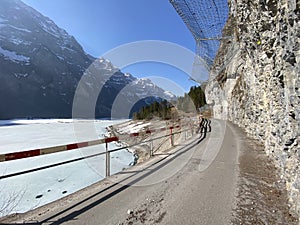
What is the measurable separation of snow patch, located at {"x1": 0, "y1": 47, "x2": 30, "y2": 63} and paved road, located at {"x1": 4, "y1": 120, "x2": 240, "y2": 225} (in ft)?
729

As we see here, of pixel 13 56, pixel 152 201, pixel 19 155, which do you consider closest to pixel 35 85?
pixel 13 56

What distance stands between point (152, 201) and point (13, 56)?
773 feet

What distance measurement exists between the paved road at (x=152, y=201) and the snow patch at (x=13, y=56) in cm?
22213

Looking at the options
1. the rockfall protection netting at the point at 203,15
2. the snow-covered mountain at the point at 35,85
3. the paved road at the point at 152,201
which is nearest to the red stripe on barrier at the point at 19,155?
the paved road at the point at 152,201

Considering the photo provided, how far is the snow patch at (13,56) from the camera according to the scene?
174m

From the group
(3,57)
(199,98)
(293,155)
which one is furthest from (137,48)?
(3,57)

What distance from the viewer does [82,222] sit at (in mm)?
2508

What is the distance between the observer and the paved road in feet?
8.48

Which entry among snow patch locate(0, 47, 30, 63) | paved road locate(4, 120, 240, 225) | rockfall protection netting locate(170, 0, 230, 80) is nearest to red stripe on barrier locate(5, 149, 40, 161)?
paved road locate(4, 120, 240, 225)

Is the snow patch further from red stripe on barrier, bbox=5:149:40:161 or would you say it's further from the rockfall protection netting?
red stripe on barrier, bbox=5:149:40:161

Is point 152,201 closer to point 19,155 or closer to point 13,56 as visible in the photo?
point 19,155

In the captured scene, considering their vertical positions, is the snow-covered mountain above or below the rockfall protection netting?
above

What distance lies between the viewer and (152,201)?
3.12 metres

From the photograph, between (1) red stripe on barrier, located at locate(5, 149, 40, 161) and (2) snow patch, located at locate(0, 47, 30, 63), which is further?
(2) snow patch, located at locate(0, 47, 30, 63)
